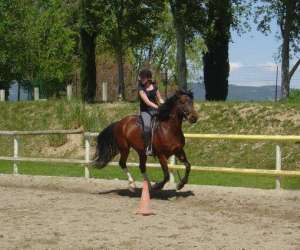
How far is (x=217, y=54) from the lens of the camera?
33.1 m

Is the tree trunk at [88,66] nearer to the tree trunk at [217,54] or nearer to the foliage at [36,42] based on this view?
the foliage at [36,42]

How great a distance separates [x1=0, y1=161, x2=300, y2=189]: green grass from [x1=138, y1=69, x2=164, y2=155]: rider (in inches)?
144

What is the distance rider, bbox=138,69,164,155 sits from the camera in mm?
12781

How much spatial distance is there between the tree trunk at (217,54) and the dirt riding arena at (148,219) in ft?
57.5

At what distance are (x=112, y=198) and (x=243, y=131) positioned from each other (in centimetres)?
1190

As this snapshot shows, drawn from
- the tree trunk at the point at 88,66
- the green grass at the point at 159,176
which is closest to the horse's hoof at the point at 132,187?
the green grass at the point at 159,176

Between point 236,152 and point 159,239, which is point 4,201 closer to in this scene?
point 159,239

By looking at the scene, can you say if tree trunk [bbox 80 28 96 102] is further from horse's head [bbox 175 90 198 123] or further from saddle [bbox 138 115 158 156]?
horse's head [bbox 175 90 198 123]

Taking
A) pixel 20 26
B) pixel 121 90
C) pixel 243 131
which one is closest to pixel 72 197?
pixel 243 131

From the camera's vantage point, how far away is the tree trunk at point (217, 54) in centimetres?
3162

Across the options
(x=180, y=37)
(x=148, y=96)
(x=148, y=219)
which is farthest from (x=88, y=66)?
(x=148, y=219)

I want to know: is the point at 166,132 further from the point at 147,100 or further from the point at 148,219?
the point at 148,219

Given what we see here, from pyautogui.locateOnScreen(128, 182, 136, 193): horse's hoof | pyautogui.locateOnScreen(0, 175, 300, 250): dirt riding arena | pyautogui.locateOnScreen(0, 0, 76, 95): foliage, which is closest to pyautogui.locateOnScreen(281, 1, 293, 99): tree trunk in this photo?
pyautogui.locateOnScreen(0, 0, 76, 95): foliage

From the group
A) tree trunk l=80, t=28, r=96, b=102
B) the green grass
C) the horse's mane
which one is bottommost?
the green grass
